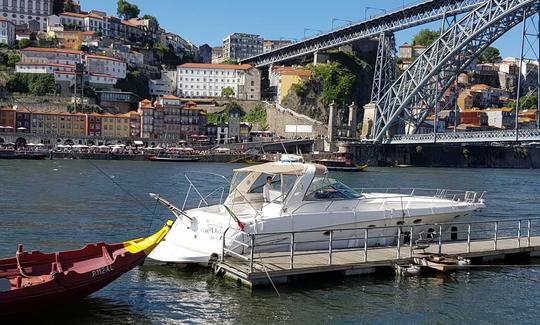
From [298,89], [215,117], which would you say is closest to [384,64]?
[298,89]

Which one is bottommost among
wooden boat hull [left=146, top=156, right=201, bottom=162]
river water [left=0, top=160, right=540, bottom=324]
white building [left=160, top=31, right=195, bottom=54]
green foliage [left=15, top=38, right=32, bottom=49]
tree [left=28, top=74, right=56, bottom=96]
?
river water [left=0, top=160, right=540, bottom=324]

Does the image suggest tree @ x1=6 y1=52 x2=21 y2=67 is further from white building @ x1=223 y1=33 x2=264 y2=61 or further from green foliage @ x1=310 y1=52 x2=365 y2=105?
white building @ x1=223 y1=33 x2=264 y2=61

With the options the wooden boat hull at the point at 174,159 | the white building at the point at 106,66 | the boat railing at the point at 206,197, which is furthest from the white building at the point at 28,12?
the boat railing at the point at 206,197

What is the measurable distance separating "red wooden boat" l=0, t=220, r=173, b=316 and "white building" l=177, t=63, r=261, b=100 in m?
95.7

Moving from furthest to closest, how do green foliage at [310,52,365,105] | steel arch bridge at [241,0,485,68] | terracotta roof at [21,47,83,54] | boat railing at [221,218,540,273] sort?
green foliage at [310,52,365,105]
terracotta roof at [21,47,83,54]
steel arch bridge at [241,0,485,68]
boat railing at [221,218,540,273]

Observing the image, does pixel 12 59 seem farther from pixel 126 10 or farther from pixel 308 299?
pixel 308 299

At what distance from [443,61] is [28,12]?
7946cm

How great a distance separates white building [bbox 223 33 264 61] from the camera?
468 feet

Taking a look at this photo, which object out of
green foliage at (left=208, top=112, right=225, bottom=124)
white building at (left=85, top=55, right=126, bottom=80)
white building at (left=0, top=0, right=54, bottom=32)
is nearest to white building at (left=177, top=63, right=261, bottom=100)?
green foliage at (left=208, top=112, right=225, bottom=124)

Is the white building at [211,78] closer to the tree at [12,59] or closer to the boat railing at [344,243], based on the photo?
the tree at [12,59]

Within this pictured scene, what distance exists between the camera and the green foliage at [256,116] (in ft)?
326

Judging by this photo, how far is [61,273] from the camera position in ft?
35.9

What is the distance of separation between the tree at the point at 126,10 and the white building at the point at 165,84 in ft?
96.1

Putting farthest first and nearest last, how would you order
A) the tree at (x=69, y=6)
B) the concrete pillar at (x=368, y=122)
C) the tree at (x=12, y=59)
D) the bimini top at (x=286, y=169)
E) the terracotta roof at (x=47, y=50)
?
1. the tree at (x=69, y=6)
2. the tree at (x=12, y=59)
3. the terracotta roof at (x=47, y=50)
4. the concrete pillar at (x=368, y=122)
5. the bimini top at (x=286, y=169)
